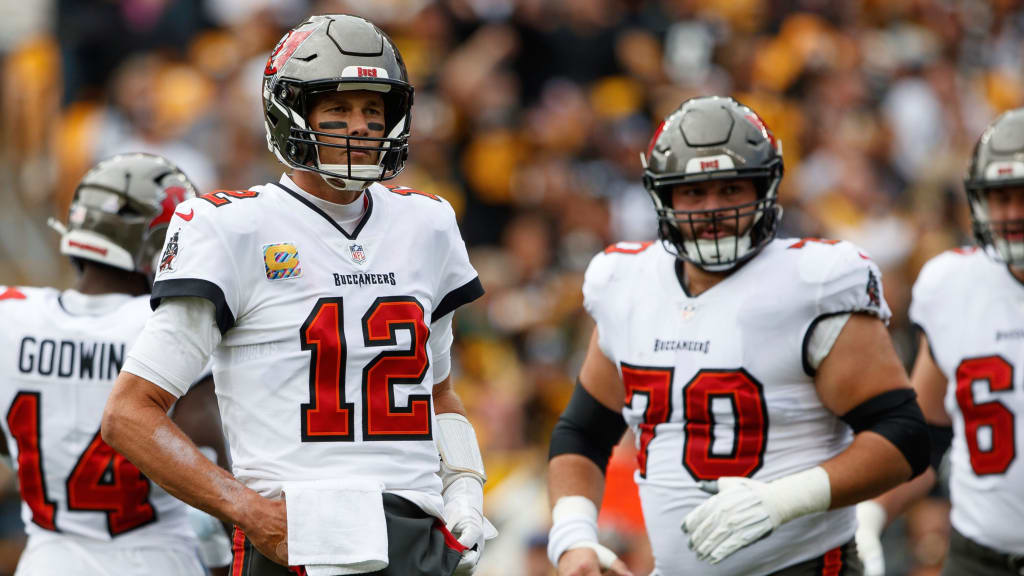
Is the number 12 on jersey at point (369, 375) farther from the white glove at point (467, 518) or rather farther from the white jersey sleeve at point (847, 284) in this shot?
the white jersey sleeve at point (847, 284)

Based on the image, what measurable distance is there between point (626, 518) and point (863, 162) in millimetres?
4798

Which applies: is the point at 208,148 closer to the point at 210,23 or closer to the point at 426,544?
the point at 210,23

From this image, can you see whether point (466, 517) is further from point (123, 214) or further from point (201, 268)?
point (123, 214)

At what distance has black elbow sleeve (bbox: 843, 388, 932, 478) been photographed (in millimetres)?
4043

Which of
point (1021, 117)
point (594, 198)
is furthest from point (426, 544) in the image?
point (594, 198)

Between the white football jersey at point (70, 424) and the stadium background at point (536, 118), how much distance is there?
434 centimetres

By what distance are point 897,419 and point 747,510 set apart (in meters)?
0.55

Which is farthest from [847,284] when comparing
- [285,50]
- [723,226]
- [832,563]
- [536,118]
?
[536,118]

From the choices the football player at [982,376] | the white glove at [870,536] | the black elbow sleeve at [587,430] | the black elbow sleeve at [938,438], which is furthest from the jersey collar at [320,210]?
the black elbow sleeve at [938,438]

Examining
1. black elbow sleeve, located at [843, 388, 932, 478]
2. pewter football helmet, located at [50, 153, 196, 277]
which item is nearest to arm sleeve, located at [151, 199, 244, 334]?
pewter football helmet, located at [50, 153, 196, 277]

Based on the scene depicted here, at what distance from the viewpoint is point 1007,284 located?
493 centimetres

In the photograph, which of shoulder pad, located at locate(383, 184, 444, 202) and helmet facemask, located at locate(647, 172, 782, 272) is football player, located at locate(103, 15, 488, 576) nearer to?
shoulder pad, located at locate(383, 184, 444, 202)

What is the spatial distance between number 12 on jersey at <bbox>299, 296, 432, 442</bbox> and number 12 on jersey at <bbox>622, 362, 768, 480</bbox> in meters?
0.90

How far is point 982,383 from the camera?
4.81m
